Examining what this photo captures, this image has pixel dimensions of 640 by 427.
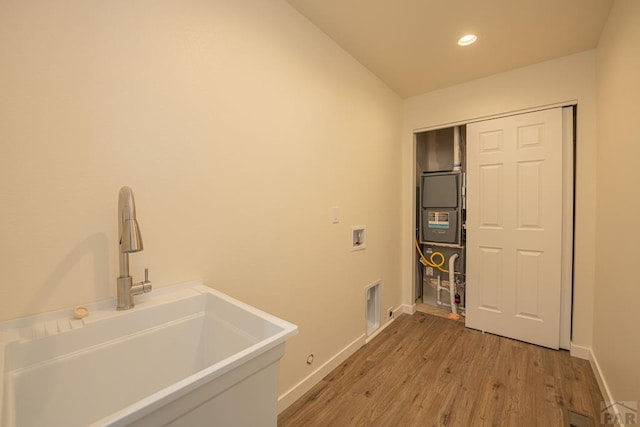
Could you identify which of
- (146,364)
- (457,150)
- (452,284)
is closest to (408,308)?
(452,284)

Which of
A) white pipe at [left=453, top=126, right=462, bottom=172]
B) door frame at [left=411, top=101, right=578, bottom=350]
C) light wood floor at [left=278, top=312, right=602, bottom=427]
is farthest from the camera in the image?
white pipe at [left=453, top=126, right=462, bottom=172]

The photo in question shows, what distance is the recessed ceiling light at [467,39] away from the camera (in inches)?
79.2

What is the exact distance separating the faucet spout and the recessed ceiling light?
239 centimetres

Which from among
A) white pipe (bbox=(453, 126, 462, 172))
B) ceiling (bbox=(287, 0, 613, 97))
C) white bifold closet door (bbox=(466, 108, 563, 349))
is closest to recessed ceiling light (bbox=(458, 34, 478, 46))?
ceiling (bbox=(287, 0, 613, 97))

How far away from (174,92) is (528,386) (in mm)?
2783

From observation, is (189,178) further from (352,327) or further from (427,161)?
(427,161)

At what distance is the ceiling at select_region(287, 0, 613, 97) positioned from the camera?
1695 millimetres

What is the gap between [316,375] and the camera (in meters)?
1.90

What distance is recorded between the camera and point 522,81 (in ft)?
8.09

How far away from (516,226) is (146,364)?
2.94 m

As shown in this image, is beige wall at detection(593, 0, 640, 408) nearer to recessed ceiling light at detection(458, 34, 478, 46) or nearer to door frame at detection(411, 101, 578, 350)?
door frame at detection(411, 101, 578, 350)

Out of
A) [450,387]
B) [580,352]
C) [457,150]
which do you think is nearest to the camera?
[450,387]

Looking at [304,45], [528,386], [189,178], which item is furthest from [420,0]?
[528,386]

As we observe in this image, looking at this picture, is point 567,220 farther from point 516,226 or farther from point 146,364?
point 146,364
